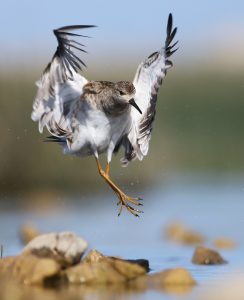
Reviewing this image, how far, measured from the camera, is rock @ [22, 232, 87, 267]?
11.4m

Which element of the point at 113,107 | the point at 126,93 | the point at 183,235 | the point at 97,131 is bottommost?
the point at 183,235

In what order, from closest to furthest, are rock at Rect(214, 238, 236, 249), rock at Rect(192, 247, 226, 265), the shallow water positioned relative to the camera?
1. rock at Rect(192, 247, 226, 265)
2. the shallow water
3. rock at Rect(214, 238, 236, 249)

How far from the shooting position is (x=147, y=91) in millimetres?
12422

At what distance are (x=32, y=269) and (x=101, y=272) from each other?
0.59 metres

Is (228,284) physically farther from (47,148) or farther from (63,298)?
(47,148)

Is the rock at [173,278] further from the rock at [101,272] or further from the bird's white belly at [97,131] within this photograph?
the bird's white belly at [97,131]

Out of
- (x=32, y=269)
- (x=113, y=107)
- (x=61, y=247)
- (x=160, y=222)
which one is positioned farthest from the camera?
(x=160, y=222)

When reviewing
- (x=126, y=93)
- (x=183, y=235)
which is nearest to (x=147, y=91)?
(x=126, y=93)

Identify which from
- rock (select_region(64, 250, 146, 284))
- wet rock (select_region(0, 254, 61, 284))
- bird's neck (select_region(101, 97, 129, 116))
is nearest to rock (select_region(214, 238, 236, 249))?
bird's neck (select_region(101, 97, 129, 116))

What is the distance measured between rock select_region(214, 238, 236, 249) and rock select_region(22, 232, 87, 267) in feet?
8.35

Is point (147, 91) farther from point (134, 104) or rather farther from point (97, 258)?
point (97, 258)

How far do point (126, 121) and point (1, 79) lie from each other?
6656 mm

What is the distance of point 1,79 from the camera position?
742 inches

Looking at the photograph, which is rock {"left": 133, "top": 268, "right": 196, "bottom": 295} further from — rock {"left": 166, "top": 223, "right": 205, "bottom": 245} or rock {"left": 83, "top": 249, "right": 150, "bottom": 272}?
rock {"left": 166, "top": 223, "right": 205, "bottom": 245}
